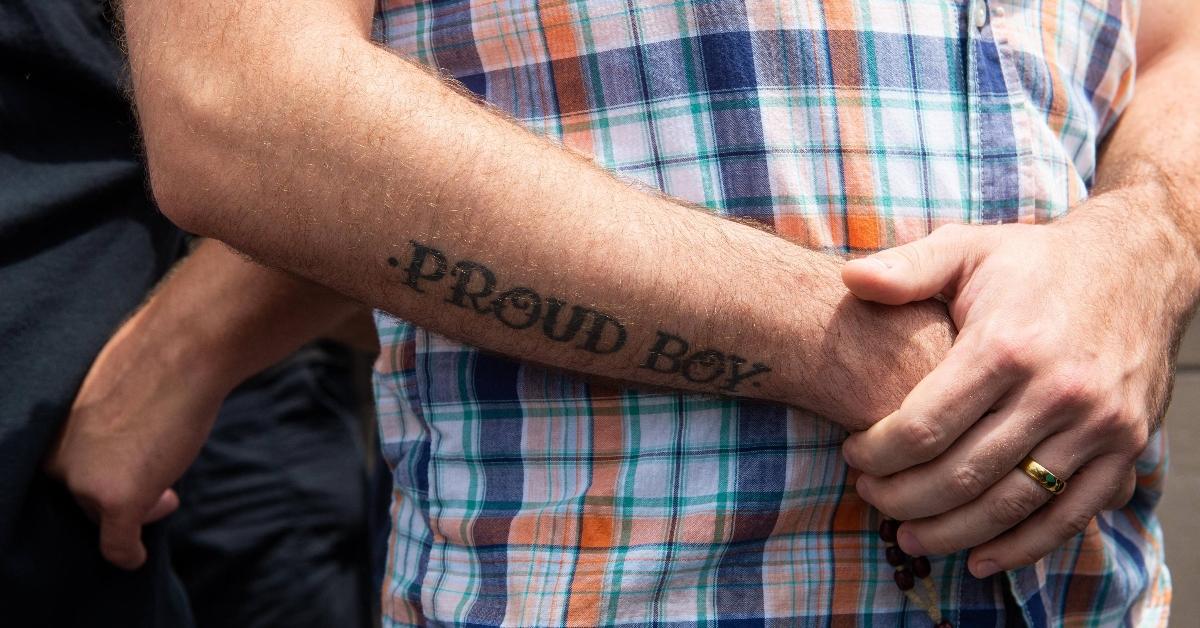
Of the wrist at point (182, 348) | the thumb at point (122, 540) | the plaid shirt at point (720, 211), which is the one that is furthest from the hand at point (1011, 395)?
the thumb at point (122, 540)

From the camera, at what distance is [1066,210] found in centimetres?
140

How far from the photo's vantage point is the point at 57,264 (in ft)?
5.33

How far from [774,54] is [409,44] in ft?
1.62

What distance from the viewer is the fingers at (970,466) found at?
114 centimetres

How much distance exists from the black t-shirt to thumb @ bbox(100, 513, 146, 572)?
35 mm

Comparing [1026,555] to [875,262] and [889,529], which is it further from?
[875,262]

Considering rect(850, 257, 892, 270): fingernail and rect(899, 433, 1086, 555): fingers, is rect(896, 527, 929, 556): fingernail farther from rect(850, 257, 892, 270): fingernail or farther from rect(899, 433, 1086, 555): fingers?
→ rect(850, 257, 892, 270): fingernail

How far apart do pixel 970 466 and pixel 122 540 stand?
138 cm

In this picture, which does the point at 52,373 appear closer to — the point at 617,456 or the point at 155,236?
the point at 155,236

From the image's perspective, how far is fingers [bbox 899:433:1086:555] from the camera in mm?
1164

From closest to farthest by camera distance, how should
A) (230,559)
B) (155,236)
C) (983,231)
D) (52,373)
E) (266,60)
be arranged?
1. (266,60)
2. (983,231)
3. (52,373)
4. (155,236)
5. (230,559)

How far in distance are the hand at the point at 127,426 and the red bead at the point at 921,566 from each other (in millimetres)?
1127

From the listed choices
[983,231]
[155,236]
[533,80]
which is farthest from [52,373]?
[983,231]

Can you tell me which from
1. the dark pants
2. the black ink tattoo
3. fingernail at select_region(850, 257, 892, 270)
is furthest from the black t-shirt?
fingernail at select_region(850, 257, 892, 270)
